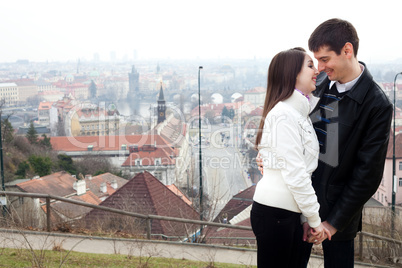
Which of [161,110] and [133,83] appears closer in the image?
[161,110]

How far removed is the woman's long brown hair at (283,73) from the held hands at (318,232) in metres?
0.52

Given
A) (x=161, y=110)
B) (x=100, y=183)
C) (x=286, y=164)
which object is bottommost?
(x=100, y=183)

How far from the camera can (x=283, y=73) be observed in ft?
6.19

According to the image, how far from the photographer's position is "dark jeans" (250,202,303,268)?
1.85m

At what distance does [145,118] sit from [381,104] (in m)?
59.4

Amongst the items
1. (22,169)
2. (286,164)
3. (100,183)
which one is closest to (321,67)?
(286,164)

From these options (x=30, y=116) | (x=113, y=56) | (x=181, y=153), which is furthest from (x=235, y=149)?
(x=113, y=56)

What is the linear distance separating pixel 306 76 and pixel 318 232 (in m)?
0.66

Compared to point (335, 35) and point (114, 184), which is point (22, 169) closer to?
point (114, 184)

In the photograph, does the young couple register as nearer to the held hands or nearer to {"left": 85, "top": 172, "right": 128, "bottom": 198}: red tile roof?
the held hands

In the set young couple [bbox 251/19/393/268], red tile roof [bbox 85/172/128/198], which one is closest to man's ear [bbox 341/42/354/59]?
young couple [bbox 251/19/393/268]

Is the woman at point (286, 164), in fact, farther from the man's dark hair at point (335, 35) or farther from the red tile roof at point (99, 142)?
the red tile roof at point (99, 142)

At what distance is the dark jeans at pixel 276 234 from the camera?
6.08 feet

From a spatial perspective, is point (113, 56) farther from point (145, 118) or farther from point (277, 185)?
point (277, 185)
